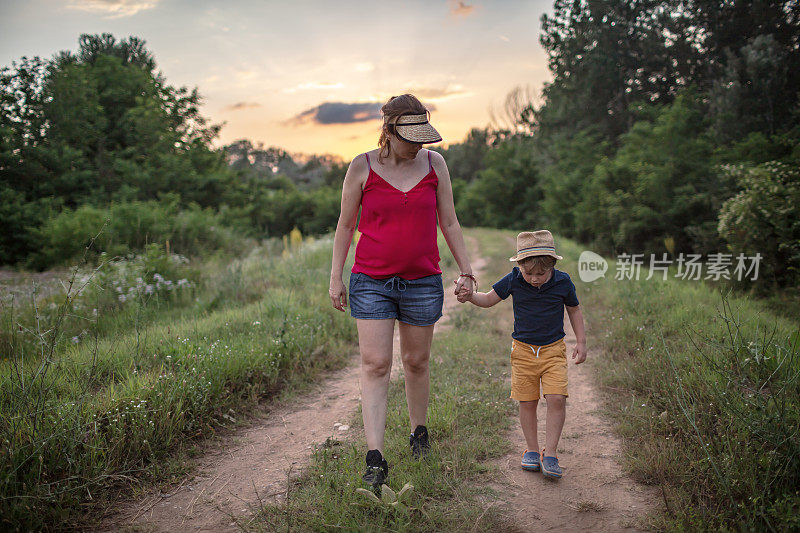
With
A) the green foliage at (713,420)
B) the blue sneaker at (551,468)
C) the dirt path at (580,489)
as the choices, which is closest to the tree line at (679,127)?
the green foliage at (713,420)

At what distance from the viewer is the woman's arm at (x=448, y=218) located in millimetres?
3299

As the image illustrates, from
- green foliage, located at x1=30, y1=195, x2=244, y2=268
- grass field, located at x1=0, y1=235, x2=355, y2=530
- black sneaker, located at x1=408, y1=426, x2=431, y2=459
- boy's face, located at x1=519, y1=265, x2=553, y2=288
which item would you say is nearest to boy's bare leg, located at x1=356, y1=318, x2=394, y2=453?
black sneaker, located at x1=408, y1=426, x2=431, y2=459

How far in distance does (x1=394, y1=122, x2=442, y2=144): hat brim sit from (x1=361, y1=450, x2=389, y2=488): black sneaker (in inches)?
77.6

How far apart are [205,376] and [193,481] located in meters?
1.12

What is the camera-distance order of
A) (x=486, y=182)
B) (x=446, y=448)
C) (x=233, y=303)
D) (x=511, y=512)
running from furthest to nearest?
(x=486, y=182) → (x=233, y=303) → (x=446, y=448) → (x=511, y=512)

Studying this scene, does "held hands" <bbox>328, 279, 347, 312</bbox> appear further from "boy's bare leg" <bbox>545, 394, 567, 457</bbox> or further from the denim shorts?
"boy's bare leg" <bbox>545, 394, 567, 457</bbox>

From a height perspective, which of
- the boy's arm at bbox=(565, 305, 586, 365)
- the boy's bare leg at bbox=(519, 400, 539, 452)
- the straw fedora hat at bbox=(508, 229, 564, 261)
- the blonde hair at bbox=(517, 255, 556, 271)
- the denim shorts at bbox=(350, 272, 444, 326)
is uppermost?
the straw fedora hat at bbox=(508, 229, 564, 261)

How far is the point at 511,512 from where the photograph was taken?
2930 millimetres

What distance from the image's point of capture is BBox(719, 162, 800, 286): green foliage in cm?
894

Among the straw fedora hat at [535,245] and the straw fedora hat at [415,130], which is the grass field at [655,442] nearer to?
the straw fedora hat at [535,245]

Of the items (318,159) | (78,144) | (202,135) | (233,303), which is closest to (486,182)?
(202,135)

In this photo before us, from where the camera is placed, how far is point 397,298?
10.3 ft

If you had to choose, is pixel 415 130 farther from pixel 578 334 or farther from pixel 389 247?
pixel 578 334

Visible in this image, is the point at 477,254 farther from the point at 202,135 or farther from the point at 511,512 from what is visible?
the point at 202,135
